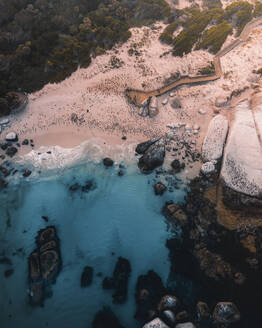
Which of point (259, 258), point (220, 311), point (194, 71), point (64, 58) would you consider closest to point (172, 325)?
point (220, 311)

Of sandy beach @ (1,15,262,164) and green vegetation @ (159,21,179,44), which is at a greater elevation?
green vegetation @ (159,21,179,44)

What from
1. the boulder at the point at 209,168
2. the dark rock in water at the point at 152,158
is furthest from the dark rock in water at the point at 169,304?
the boulder at the point at 209,168

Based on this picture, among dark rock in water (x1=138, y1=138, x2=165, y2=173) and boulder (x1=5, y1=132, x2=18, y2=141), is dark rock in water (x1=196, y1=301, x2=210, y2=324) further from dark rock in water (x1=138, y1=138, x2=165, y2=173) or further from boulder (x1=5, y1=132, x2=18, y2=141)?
boulder (x1=5, y1=132, x2=18, y2=141)

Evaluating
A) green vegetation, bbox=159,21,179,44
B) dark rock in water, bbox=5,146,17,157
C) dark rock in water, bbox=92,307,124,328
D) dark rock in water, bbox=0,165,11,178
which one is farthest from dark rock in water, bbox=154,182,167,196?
green vegetation, bbox=159,21,179,44

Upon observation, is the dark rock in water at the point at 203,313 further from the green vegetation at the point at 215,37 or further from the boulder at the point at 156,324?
the green vegetation at the point at 215,37

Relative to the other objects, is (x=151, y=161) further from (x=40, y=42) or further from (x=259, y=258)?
(x=40, y=42)
